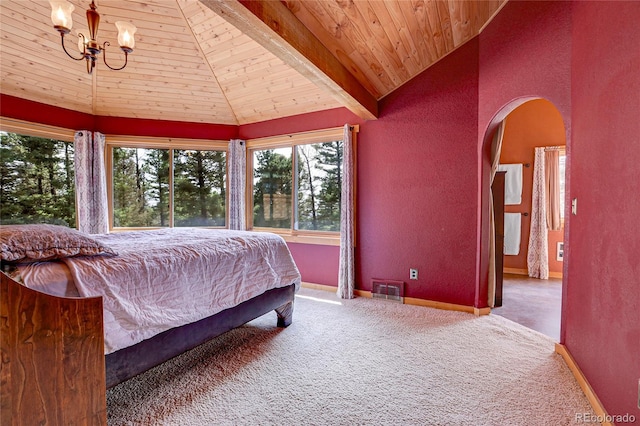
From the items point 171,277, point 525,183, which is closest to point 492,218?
point 525,183

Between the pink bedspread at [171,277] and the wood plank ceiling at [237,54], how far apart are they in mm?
1392

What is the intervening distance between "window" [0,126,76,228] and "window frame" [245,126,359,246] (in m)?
2.27

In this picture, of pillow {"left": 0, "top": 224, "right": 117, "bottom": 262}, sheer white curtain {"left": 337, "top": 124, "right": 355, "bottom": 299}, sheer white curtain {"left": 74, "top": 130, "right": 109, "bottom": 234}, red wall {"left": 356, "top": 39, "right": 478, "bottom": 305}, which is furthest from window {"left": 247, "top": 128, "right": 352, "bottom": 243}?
pillow {"left": 0, "top": 224, "right": 117, "bottom": 262}

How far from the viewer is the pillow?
1.17m

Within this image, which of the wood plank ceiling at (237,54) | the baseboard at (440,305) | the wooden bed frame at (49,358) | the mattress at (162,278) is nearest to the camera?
the wooden bed frame at (49,358)

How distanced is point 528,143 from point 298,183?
3.74 metres

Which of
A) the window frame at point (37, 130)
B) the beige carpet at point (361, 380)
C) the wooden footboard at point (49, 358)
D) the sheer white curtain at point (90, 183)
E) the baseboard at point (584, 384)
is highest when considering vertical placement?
the window frame at point (37, 130)

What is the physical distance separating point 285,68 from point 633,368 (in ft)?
12.1

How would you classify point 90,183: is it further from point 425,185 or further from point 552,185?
point 552,185

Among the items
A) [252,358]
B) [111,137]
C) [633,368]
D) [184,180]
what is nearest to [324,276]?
[252,358]

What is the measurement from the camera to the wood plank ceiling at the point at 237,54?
6.89 feet

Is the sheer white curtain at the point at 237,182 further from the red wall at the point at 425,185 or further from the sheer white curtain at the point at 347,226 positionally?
the red wall at the point at 425,185

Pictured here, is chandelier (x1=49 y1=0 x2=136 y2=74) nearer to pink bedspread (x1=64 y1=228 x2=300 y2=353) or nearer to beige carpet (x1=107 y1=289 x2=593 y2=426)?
pink bedspread (x1=64 y1=228 x2=300 y2=353)

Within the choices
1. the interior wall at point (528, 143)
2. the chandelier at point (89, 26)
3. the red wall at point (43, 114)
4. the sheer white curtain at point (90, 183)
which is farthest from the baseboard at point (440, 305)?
the red wall at point (43, 114)
